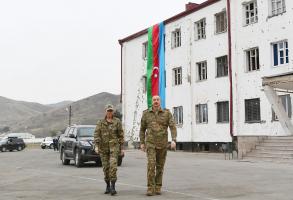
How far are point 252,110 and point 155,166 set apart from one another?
66.3 ft

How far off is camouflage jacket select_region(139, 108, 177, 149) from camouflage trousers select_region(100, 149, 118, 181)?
2.28 ft

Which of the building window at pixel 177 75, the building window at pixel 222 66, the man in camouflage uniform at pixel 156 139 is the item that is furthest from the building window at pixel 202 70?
the man in camouflage uniform at pixel 156 139

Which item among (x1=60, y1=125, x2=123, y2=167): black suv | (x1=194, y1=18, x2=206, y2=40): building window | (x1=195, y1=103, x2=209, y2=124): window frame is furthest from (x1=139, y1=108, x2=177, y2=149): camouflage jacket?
(x1=194, y1=18, x2=206, y2=40): building window

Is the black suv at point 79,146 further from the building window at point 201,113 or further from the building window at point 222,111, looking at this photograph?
the building window at point 201,113

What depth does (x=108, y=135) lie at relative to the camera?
10859 mm

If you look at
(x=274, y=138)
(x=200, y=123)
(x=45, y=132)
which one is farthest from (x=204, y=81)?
(x=45, y=132)

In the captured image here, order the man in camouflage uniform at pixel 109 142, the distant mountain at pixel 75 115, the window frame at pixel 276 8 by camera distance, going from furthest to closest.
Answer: the distant mountain at pixel 75 115 → the window frame at pixel 276 8 → the man in camouflage uniform at pixel 109 142

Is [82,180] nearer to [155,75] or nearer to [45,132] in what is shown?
[155,75]

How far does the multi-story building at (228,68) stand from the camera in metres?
27.8

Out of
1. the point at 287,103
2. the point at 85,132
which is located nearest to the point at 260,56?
the point at 287,103

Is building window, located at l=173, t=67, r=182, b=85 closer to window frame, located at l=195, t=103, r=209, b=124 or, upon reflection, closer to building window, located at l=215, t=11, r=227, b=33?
window frame, located at l=195, t=103, r=209, b=124

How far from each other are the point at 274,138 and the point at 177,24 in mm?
14845

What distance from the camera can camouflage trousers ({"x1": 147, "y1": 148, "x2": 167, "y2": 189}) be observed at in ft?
33.6

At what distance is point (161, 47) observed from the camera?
1550 inches
